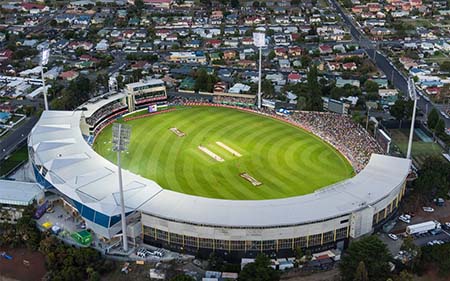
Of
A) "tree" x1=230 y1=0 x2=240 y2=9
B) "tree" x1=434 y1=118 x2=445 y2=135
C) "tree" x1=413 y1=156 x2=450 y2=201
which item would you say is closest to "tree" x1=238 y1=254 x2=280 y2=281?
"tree" x1=413 y1=156 x2=450 y2=201

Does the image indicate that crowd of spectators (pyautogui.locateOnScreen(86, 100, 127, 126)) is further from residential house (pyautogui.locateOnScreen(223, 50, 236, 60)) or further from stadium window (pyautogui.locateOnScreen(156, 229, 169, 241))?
residential house (pyautogui.locateOnScreen(223, 50, 236, 60))

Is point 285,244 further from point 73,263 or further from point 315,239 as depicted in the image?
point 73,263

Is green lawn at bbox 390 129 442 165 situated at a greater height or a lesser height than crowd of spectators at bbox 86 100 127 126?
lesser

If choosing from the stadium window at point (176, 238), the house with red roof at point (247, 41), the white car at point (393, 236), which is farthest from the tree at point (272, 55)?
the stadium window at point (176, 238)

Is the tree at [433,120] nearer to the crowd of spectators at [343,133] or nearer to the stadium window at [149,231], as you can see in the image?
the crowd of spectators at [343,133]

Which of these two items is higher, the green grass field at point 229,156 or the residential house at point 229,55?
the residential house at point 229,55

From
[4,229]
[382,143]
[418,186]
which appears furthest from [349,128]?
[4,229]
